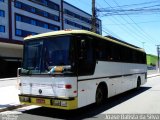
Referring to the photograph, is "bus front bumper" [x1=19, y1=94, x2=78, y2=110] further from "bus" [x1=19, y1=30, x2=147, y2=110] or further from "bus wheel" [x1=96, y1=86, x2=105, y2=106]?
"bus wheel" [x1=96, y1=86, x2=105, y2=106]

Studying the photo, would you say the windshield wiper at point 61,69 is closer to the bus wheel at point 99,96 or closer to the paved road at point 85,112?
the paved road at point 85,112

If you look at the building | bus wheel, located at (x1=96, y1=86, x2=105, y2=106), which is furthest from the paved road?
the building

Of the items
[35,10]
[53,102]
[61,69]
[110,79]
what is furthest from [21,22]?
[53,102]

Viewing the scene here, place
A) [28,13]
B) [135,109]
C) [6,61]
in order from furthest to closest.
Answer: [28,13] < [6,61] < [135,109]

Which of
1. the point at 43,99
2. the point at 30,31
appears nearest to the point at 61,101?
the point at 43,99

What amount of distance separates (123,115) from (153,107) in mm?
2263

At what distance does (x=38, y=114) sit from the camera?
10.1m

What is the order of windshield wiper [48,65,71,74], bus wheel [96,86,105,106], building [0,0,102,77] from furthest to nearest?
building [0,0,102,77] < bus wheel [96,86,105,106] < windshield wiper [48,65,71,74]

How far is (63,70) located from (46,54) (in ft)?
3.28

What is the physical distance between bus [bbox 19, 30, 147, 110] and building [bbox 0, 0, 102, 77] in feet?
85.7

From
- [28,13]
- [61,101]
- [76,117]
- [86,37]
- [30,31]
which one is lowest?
[76,117]

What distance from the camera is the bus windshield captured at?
9.45 metres

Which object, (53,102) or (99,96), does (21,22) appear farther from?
(53,102)

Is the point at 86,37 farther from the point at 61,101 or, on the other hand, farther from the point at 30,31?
the point at 30,31
